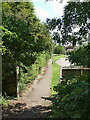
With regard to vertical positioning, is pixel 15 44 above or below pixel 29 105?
above

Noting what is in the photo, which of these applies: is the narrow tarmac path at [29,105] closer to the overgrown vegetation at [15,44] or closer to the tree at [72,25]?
the overgrown vegetation at [15,44]

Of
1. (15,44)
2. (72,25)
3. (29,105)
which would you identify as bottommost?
(29,105)

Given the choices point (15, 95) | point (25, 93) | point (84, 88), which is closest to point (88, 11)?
point (84, 88)

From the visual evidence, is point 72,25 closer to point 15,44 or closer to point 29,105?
point 15,44

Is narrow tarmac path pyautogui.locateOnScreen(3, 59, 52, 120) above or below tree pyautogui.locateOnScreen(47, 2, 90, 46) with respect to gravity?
below

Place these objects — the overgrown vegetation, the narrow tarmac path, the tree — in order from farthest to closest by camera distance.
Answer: the overgrown vegetation → the narrow tarmac path → the tree

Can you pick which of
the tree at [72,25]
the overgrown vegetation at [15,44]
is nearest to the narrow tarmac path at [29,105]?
the overgrown vegetation at [15,44]

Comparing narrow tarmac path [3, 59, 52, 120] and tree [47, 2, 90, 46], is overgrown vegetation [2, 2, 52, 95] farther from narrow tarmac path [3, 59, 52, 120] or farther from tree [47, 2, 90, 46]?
tree [47, 2, 90, 46]

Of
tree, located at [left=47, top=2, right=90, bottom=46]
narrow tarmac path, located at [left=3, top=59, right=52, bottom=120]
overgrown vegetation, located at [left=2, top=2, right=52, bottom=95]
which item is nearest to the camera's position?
tree, located at [left=47, top=2, right=90, bottom=46]

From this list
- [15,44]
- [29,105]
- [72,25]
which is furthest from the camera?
[29,105]

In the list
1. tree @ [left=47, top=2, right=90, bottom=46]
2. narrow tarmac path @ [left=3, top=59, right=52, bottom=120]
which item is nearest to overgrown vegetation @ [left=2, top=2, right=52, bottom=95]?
narrow tarmac path @ [left=3, top=59, right=52, bottom=120]

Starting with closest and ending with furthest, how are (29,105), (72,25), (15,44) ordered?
(72,25), (15,44), (29,105)

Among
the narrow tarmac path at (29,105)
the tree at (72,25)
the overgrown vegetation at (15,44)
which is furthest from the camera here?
the overgrown vegetation at (15,44)

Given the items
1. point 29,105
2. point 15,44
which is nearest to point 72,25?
point 15,44
